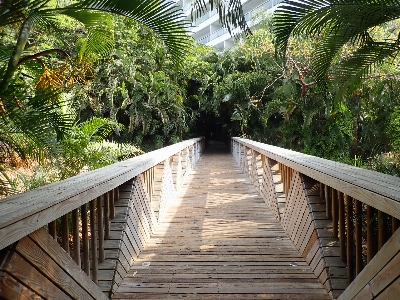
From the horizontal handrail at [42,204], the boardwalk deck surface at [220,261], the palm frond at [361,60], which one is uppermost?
the palm frond at [361,60]

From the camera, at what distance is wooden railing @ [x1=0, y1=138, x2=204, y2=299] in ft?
4.02

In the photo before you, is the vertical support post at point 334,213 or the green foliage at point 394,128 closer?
the vertical support post at point 334,213

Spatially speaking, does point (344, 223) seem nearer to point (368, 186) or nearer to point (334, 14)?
point (368, 186)

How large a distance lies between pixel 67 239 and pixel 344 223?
5.34 ft

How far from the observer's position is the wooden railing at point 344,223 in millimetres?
1515

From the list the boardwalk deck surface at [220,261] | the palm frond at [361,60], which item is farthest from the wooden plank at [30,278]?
the palm frond at [361,60]

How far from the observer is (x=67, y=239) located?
1.79 metres

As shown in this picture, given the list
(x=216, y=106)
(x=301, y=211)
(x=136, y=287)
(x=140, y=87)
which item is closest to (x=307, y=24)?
(x=301, y=211)

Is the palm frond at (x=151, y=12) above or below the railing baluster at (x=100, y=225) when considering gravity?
above

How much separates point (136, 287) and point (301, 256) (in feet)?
4.46

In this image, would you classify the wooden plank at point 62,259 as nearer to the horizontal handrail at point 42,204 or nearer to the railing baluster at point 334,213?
the horizontal handrail at point 42,204

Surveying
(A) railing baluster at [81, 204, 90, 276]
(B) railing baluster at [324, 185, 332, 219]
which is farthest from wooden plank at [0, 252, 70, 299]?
(B) railing baluster at [324, 185, 332, 219]

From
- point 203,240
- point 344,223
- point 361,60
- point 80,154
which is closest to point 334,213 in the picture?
point 344,223

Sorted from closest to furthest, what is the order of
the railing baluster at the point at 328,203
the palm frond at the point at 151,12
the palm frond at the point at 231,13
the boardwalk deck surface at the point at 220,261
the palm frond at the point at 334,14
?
the boardwalk deck surface at the point at 220,261
the railing baluster at the point at 328,203
the palm frond at the point at 151,12
the palm frond at the point at 231,13
the palm frond at the point at 334,14
